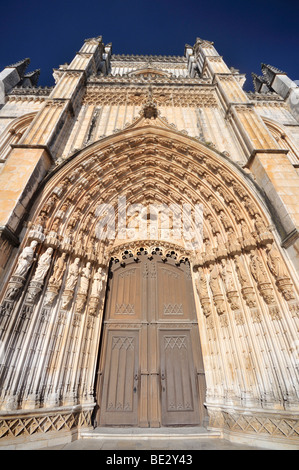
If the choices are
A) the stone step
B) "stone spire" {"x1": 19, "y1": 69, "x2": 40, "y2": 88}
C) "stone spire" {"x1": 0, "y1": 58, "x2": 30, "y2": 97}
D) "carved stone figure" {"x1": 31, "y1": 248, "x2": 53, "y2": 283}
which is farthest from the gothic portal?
"stone spire" {"x1": 19, "y1": 69, "x2": 40, "y2": 88}

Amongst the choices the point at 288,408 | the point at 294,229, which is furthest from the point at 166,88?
the point at 288,408

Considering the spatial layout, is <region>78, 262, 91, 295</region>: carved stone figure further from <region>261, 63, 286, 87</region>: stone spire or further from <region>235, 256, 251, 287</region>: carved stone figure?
<region>261, 63, 286, 87</region>: stone spire

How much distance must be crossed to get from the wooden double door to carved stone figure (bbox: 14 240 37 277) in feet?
7.03

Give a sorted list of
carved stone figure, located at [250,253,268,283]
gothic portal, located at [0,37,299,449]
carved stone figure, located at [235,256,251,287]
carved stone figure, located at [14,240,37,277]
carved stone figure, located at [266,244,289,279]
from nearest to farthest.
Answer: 1. gothic portal, located at [0,37,299,449]
2. carved stone figure, located at [14,240,37,277]
3. carved stone figure, located at [266,244,289,279]
4. carved stone figure, located at [250,253,268,283]
5. carved stone figure, located at [235,256,251,287]

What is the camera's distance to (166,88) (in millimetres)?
8742

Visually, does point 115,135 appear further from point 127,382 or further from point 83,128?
point 127,382

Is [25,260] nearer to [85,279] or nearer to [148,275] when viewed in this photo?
[85,279]

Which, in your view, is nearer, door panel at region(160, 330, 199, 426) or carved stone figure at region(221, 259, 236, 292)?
door panel at region(160, 330, 199, 426)

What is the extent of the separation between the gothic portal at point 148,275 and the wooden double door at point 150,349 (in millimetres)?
26

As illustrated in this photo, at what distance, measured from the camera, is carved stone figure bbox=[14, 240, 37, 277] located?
3.88m

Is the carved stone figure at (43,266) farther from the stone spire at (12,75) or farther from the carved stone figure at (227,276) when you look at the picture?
the stone spire at (12,75)

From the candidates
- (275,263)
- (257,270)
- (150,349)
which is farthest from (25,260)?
(275,263)

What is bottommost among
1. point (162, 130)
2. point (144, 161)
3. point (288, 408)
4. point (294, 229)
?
point (288, 408)
